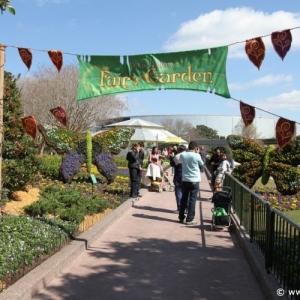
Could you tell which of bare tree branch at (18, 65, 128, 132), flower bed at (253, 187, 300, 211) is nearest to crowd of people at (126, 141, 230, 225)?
flower bed at (253, 187, 300, 211)

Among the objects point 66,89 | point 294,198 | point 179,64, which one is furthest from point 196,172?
point 66,89

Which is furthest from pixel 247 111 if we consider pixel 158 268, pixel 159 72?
pixel 158 268

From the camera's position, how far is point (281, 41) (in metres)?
6.68

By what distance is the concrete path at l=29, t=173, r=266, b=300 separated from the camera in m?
4.66

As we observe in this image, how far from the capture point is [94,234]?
279 inches

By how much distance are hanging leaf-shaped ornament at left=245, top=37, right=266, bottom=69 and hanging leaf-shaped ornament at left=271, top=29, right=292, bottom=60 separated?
24 centimetres

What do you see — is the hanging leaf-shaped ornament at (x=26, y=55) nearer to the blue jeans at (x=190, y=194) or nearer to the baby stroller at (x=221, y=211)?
the blue jeans at (x=190, y=194)

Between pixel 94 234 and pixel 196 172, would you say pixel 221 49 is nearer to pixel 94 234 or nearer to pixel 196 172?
pixel 196 172

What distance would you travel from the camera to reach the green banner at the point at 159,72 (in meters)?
6.83

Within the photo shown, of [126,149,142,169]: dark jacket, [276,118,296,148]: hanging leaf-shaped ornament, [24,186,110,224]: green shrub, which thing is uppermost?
[276,118,296,148]: hanging leaf-shaped ornament

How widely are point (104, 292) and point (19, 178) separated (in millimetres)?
6416

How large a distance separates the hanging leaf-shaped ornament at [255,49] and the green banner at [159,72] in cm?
44

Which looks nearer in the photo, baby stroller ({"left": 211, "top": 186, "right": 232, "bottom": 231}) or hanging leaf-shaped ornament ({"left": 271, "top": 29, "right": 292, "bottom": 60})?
hanging leaf-shaped ornament ({"left": 271, "top": 29, "right": 292, "bottom": 60})

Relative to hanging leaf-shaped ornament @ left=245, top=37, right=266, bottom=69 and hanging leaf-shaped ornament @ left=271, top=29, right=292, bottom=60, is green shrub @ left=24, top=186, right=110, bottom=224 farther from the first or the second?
hanging leaf-shaped ornament @ left=271, top=29, right=292, bottom=60
